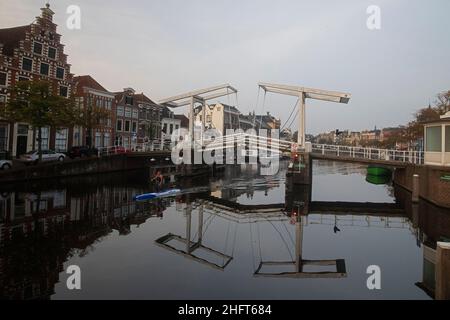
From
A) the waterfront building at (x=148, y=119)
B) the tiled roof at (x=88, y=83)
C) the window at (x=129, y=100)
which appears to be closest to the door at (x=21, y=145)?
the tiled roof at (x=88, y=83)

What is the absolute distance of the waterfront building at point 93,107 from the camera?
37.0 m

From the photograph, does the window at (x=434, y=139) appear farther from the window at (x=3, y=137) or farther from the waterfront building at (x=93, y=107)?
the window at (x=3, y=137)

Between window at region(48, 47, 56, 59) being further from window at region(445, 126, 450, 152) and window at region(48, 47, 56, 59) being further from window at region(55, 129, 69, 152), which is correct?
window at region(445, 126, 450, 152)

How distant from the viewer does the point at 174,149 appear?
30.8m

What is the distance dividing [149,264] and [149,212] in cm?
714

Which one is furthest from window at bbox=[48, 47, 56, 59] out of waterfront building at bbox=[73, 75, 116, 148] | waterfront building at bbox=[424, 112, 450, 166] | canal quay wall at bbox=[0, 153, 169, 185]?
waterfront building at bbox=[424, 112, 450, 166]

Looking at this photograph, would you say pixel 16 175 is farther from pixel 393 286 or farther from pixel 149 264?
pixel 393 286

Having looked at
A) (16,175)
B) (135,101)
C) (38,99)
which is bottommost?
(16,175)

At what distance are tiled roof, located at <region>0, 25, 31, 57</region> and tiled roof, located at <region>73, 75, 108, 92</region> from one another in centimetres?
892

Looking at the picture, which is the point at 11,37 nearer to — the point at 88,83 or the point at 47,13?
the point at 47,13

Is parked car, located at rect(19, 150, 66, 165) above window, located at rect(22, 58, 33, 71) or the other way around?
the other way around

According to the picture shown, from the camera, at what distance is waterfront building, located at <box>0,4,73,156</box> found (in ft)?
91.6

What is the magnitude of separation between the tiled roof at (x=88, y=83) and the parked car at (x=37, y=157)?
14.5 metres
